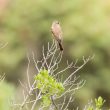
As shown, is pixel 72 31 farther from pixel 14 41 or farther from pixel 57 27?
pixel 57 27

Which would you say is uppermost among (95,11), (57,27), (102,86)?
(57,27)

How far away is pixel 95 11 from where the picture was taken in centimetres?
3117

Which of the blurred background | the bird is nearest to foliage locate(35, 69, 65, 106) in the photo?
the bird

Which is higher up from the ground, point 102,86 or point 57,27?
point 57,27

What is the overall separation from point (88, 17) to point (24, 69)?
3664mm

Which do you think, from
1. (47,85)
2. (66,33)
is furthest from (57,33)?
(66,33)

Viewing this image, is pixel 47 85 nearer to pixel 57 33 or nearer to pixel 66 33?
pixel 57 33

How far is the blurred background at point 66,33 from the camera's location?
1170 inches

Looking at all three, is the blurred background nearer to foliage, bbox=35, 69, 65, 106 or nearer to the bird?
the bird

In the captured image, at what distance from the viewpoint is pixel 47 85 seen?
27.5 feet

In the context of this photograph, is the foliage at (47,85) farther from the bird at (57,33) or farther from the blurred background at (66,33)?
the blurred background at (66,33)

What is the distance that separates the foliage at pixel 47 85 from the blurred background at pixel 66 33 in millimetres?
20043

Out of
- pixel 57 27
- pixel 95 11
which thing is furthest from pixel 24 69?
pixel 57 27

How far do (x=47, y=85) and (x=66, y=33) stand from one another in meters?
22.6
